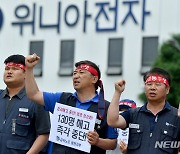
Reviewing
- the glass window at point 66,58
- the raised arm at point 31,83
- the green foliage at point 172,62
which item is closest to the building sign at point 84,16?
the glass window at point 66,58

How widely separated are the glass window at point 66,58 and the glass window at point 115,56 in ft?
4.86

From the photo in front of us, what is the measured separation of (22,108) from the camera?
983 cm

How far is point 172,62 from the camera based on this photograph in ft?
73.1

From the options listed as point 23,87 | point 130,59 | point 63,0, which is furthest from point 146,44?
point 23,87

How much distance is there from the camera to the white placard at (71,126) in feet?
30.5

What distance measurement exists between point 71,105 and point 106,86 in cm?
2259

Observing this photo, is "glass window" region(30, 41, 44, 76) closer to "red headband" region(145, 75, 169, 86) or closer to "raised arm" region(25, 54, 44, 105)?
"raised arm" region(25, 54, 44, 105)

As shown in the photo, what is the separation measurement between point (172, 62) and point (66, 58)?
11254mm

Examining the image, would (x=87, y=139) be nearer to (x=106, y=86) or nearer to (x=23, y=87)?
(x=23, y=87)

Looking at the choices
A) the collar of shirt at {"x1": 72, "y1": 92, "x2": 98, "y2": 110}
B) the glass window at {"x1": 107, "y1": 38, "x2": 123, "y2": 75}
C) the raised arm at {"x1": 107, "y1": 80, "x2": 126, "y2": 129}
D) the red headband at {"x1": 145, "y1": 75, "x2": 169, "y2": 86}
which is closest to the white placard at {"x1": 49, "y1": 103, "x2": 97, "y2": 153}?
the collar of shirt at {"x1": 72, "y1": 92, "x2": 98, "y2": 110}

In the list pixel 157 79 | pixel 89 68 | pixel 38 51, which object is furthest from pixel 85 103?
pixel 38 51

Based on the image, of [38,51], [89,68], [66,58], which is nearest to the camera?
[89,68]

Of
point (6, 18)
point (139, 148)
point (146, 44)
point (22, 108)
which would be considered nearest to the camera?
point (139, 148)

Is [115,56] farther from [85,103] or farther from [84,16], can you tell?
[85,103]
